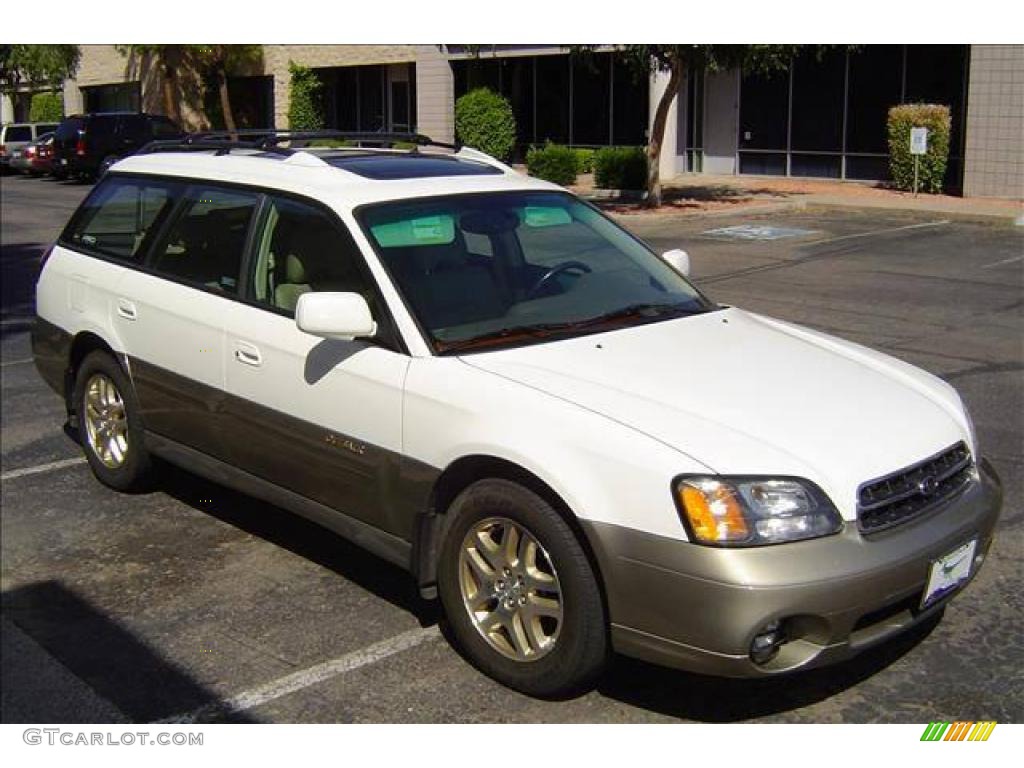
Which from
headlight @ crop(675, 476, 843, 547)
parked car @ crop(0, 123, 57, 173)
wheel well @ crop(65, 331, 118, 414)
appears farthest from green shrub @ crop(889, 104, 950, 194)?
parked car @ crop(0, 123, 57, 173)

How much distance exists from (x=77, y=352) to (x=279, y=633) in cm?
244

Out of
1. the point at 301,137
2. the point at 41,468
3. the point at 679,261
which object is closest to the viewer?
the point at 679,261

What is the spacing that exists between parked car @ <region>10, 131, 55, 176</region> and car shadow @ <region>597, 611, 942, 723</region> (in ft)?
109

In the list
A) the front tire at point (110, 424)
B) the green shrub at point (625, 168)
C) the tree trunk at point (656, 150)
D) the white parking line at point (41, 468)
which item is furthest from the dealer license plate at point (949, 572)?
the green shrub at point (625, 168)

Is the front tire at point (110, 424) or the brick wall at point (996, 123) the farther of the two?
the brick wall at point (996, 123)

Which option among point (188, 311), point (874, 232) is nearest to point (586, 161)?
point (874, 232)

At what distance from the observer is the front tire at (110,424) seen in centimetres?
572

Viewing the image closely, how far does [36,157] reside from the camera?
3425cm

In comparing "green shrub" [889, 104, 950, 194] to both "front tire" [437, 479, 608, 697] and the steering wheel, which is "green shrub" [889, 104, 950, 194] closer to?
the steering wheel

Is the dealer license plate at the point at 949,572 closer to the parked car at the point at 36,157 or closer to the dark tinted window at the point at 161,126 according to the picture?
the dark tinted window at the point at 161,126

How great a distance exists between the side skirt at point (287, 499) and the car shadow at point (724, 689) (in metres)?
0.87

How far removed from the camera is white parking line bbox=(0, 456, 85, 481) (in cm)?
639

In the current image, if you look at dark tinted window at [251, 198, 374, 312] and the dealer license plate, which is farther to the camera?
dark tinted window at [251, 198, 374, 312]
